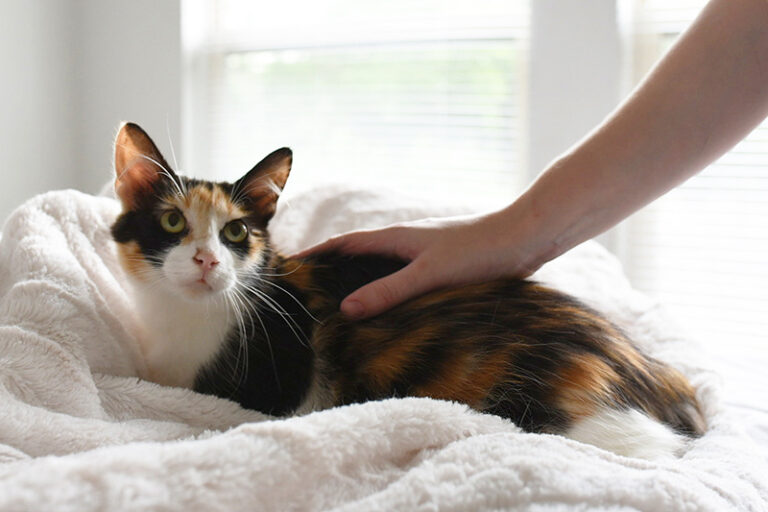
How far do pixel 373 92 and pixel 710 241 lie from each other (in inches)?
49.1

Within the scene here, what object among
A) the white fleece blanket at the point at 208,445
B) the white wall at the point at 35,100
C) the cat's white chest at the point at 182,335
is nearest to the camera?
the white fleece blanket at the point at 208,445

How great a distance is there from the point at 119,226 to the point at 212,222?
17 centimetres

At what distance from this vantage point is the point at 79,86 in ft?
9.34

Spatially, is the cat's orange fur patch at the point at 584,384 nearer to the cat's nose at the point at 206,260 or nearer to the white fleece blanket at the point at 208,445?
the white fleece blanket at the point at 208,445

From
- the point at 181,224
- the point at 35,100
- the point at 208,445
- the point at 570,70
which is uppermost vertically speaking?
the point at 570,70

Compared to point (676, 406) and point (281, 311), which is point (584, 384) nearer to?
point (676, 406)

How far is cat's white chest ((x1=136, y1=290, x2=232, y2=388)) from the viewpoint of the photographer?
3.55ft

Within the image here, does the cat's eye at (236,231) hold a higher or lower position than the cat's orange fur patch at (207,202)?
lower

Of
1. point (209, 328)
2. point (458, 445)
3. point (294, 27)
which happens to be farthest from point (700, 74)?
point (294, 27)

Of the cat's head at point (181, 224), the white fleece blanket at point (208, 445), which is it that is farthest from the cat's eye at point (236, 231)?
the white fleece blanket at point (208, 445)

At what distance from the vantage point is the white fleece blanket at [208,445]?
57 cm

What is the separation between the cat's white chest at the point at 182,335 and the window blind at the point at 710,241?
1.44 m

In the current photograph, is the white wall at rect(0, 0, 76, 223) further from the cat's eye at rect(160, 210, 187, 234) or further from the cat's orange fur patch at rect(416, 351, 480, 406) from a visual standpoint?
the cat's orange fur patch at rect(416, 351, 480, 406)

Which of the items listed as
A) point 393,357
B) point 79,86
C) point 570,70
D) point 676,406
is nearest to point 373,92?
point 570,70
